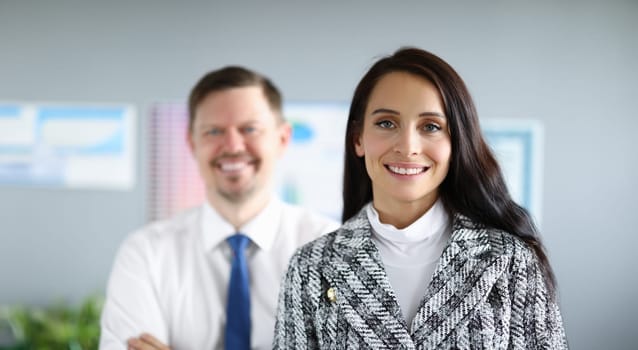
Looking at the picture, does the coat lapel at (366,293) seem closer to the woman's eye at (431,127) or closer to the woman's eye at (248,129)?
the woman's eye at (431,127)

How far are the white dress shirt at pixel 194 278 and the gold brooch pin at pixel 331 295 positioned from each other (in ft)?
1.90

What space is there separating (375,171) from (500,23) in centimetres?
255

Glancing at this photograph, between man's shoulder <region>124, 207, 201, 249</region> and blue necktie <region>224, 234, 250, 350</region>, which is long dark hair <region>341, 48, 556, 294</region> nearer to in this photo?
blue necktie <region>224, 234, 250, 350</region>

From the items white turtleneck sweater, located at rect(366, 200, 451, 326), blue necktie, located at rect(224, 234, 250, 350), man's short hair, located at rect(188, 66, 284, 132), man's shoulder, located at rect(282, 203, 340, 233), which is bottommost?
blue necktie, located at rect(224, 234, 250, 350)

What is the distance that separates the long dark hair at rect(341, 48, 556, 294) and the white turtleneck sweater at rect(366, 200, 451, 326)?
0.06 m

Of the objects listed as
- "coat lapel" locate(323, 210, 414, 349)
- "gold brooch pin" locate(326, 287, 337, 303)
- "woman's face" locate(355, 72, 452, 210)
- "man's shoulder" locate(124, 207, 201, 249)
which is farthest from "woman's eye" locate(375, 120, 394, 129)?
"man's shoulder" locate(124, 207, 201, 249)

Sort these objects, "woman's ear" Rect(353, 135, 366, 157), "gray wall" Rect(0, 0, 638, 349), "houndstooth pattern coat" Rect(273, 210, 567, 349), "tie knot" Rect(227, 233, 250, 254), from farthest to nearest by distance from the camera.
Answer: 1. "gray wall" Rect(0, 0, 638, 349)
2. "tie knot" Rect(227, 233, 250, 254)
3. "woman's ear" Rect(353, 135, 366, 157)
4. "houndstooth pattern coat" Rect(273, 210, 567, 349)

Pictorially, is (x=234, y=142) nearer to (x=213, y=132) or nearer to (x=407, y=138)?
(x=213, y=132)

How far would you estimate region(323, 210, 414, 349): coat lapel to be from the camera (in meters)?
1.21

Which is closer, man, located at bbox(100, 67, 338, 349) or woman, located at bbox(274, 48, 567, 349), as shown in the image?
woman, located at bbox(274, 48, 567, 349)

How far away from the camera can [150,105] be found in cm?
368

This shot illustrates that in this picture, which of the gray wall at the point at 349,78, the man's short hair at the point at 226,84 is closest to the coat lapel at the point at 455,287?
the man's short hair at the point at 226,84

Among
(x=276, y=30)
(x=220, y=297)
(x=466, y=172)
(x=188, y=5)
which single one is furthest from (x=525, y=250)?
(x=188, y=5)

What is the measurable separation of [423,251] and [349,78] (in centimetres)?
242
